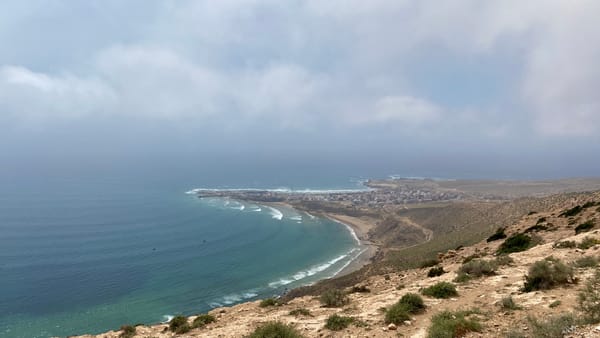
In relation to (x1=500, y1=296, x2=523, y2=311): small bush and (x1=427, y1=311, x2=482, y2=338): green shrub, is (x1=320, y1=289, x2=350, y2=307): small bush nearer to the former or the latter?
(x1=427, y1=311, x2=482, y2=338): green shrub

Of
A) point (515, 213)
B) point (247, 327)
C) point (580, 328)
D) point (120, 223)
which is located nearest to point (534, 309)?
point (580, 328)

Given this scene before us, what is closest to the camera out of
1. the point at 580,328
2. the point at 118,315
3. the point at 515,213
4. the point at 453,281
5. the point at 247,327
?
the point at 580,328

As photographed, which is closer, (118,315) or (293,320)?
(293,320)

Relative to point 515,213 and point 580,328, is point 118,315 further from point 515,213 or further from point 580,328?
→ point 515,213

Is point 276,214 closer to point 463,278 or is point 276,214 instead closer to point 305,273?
point 305,273

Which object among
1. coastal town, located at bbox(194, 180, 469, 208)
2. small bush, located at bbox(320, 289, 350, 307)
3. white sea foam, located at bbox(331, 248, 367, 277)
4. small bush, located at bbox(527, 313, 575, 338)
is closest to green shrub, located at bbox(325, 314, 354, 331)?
small bush, located at bbox(320, 289, 350, 307)
